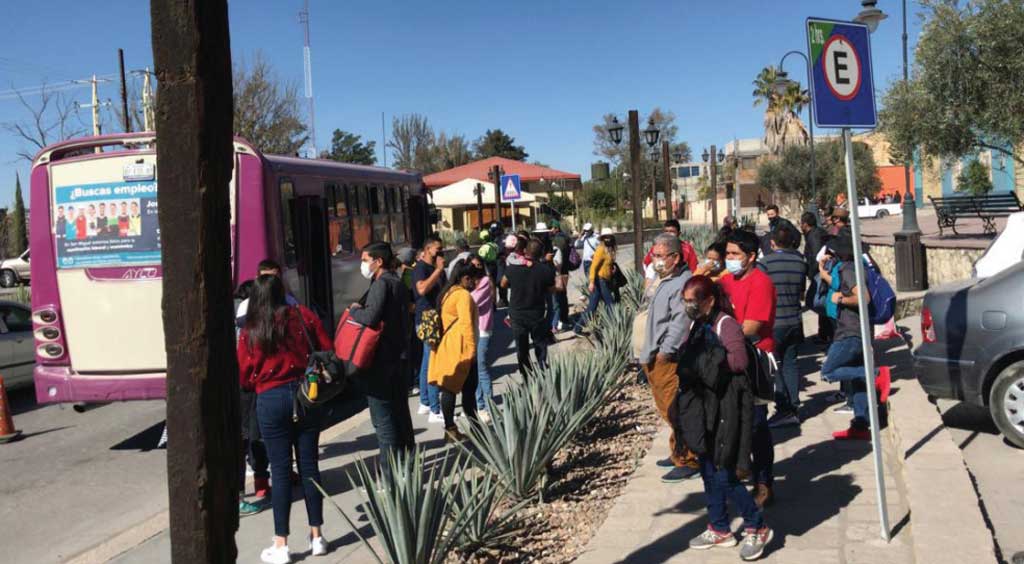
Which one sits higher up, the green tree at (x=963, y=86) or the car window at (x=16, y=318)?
the green tree at (x=963, y=86)

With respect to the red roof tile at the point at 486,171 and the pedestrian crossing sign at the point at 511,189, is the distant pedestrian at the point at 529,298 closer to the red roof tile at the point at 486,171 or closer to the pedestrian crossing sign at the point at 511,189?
the pedestrian crossing sign at the point at 511,189

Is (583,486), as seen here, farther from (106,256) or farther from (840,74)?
(106,256)

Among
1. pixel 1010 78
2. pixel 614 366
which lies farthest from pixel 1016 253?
pixel 1010 78

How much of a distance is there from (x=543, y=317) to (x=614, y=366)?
69.1 inches

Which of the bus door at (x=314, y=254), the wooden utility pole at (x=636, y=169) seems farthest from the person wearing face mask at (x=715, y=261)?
the wooden utility pole at (x=636, y=169)

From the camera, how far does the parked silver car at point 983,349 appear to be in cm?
705

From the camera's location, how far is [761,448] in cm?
548

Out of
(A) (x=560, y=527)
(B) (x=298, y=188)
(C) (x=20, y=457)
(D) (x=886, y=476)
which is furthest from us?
(B) (x=298, y=188)

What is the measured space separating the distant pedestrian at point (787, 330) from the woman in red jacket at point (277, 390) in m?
4.04

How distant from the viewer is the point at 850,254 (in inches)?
317

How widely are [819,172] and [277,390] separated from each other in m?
Result: 56.7

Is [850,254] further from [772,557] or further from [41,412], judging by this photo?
[41,412]

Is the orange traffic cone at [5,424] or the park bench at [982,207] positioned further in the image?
the park bench at [982,207]

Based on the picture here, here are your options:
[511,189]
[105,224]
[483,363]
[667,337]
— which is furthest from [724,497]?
[511,189]
